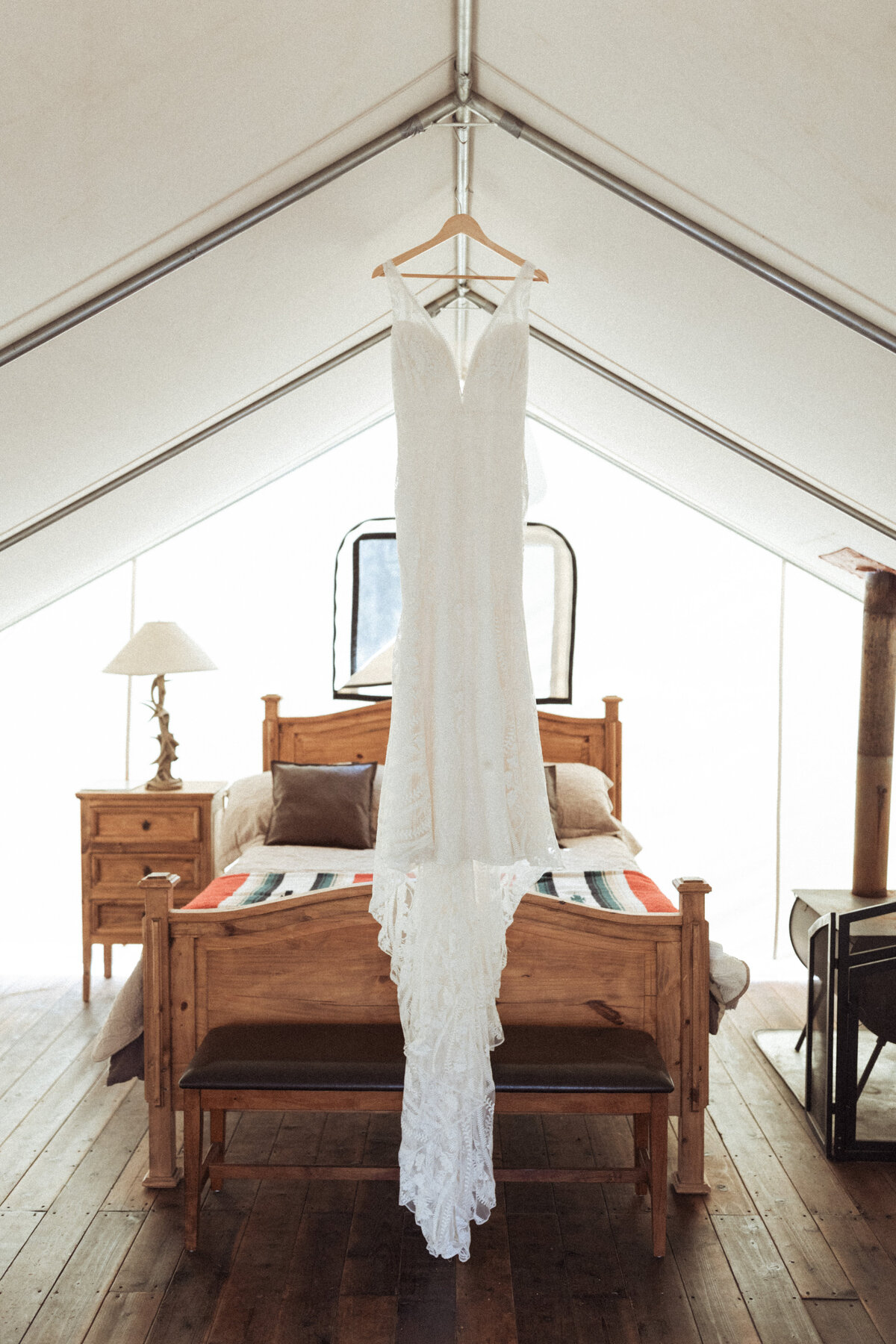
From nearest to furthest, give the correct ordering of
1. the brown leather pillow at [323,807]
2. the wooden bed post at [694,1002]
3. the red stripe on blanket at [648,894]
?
the wooden bed post at [694,1002] → the red stripe on blanket at [648,894] → the brown leather pillow at [323,807]

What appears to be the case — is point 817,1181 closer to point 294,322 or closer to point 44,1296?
point 44,1296

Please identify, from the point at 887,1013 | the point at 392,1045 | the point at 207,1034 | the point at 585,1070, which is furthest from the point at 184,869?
the point at 887,1013

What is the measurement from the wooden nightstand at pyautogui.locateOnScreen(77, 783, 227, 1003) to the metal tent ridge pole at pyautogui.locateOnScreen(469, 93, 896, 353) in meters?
Answer: 2.84

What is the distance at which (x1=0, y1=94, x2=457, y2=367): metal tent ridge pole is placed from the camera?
236 centimetres

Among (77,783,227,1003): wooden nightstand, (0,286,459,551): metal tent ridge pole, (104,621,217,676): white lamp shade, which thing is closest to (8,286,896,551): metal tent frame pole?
(0,286,459,551): metal tent ridge pole

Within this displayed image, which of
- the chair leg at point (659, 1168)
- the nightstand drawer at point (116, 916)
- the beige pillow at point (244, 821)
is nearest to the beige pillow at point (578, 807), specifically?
the beige pillow at point (244, 821)

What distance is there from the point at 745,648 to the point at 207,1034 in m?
3.15

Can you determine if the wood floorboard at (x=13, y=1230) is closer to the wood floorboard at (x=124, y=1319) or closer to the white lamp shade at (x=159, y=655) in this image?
the wood floorboard at (x=124, y=1319)

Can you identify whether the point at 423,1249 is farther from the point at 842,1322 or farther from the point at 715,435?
the point at 715,435

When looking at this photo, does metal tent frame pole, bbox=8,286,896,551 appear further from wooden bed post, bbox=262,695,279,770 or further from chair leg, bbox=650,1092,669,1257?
chair leg, bbox=650,1092,669,1257

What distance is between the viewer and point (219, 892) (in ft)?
11.7

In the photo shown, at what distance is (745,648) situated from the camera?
4910 mm

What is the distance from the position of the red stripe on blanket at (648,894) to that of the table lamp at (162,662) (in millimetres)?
1911

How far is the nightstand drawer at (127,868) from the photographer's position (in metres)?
4.36
